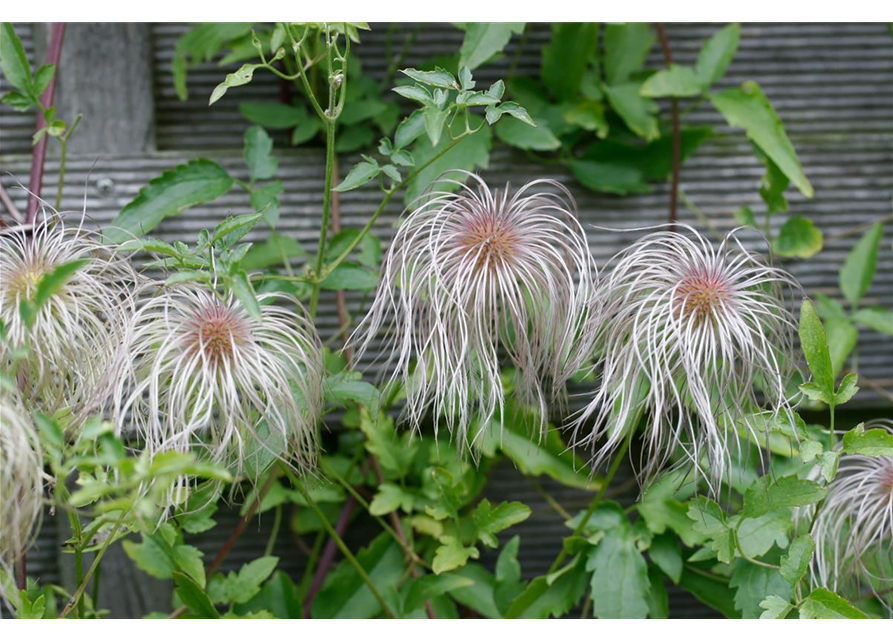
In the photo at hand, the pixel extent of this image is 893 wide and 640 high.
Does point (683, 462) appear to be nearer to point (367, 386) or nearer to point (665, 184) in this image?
point (367, 386)

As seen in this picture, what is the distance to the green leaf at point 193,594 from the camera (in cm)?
85

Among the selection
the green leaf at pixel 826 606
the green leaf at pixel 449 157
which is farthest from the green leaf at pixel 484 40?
the green leaf at pixel 826 606

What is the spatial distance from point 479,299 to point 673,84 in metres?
0.49

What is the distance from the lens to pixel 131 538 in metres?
1.05

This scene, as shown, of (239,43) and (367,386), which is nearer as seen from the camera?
(367,386)

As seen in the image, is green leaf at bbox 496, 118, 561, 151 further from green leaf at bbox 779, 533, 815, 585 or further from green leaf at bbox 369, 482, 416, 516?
green leaf at bbox 779, 533, 815, 585

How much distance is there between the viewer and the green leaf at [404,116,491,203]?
3.20 feet

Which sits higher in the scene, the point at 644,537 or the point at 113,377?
the point at 113,377

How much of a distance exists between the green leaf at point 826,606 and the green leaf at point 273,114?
0.75 m

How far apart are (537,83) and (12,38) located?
0.61m

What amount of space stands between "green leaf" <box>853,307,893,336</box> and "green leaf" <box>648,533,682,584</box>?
1.20ft

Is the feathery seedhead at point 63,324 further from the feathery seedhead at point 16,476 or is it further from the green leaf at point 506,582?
the green leaf at point 506,582

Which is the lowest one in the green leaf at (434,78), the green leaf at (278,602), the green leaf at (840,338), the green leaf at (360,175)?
the green leaf at (278,602)
